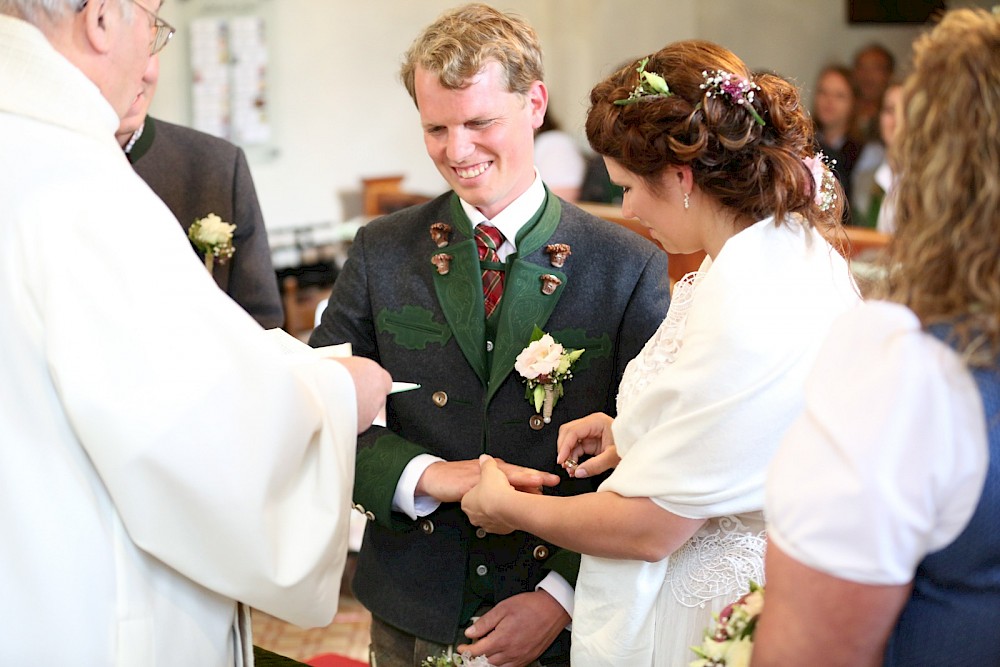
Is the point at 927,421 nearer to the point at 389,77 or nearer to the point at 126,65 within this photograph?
the point at 126,65

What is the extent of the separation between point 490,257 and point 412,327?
22cm

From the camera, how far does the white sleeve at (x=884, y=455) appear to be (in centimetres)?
118

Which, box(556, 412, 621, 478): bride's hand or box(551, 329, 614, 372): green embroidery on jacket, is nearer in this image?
box(556, 412, 621, 478): bride's hand

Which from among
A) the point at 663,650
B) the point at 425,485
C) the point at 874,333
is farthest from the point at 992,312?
the point at 425,485

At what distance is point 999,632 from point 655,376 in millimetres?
725

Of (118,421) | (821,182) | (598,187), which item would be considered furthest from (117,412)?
(598,187)

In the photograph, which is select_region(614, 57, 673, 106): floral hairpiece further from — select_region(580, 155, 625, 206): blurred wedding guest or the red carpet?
select_region(580, 155, 625, 206): blurred wedding guest

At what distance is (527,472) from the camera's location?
210cm

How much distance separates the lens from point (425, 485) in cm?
217

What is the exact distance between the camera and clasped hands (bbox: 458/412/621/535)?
2014 mm

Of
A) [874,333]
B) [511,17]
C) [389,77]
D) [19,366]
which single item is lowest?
[389,77]

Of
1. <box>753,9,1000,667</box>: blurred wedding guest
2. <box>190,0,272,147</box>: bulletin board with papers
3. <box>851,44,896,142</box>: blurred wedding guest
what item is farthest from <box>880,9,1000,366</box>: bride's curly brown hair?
<box>851,44,896,142</box>: blurred wedding guest

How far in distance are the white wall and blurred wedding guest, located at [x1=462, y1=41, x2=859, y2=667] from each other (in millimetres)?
6060

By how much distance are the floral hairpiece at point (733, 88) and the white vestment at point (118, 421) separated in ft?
2.69
